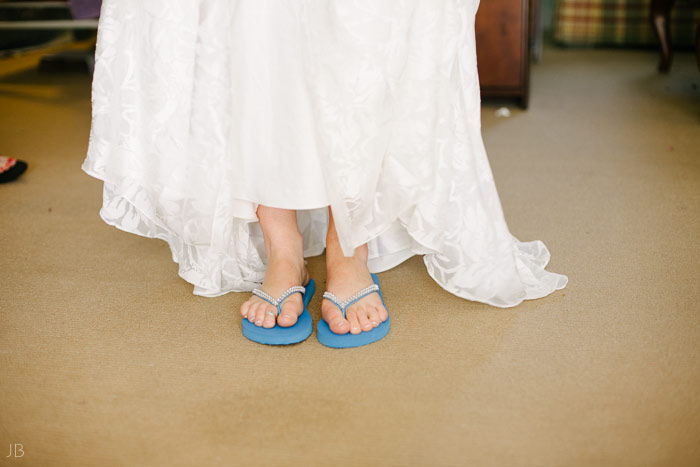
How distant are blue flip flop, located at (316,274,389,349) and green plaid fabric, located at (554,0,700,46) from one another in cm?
282

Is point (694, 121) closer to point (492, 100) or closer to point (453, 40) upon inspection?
point (492, 100)

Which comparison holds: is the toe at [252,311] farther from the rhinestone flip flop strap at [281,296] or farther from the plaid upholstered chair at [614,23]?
the plaid upholstered chair at [614,23]

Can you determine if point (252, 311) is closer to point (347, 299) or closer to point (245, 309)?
point (245, 309)

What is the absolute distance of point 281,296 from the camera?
90cm

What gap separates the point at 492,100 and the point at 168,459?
191 centimetres

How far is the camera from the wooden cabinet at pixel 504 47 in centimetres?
202

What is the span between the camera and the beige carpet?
2.22 feet

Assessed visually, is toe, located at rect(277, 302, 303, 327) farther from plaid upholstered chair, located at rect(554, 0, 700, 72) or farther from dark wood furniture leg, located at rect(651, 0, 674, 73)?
plaid upholstered chair, located at rect(554, 0, 700, 72)

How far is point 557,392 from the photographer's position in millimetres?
745

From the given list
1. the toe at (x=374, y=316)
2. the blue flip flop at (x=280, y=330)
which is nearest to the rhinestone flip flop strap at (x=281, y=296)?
the blue flip flop at (x=280, y=330)

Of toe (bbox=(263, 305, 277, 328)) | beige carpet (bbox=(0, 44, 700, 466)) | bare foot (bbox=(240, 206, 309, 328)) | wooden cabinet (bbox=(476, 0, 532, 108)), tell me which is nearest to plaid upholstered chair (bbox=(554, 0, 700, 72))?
wooden cabinet (bbox=(476, 0, 532, 108))

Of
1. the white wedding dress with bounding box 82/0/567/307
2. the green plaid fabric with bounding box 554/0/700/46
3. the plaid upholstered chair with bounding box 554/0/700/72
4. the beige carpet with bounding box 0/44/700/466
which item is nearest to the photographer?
the beige carpet with bounding box 0/44/700/466

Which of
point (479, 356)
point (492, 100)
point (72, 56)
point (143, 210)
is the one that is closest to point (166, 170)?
point (143, 210)

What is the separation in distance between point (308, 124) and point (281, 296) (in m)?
0.25
